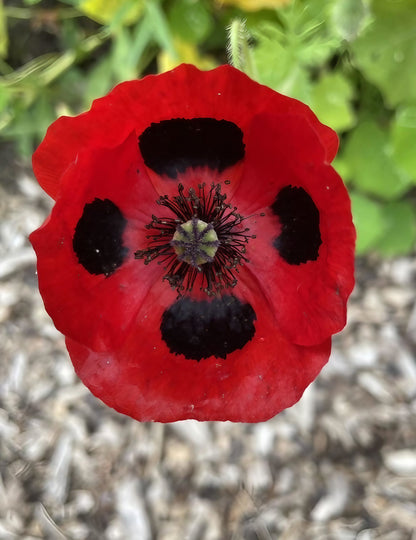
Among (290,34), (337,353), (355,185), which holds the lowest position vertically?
(337,353)

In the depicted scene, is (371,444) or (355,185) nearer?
(371,444)

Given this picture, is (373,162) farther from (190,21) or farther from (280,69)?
(190,21)

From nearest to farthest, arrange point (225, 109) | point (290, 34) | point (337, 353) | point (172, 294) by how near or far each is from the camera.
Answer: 1. point (225, 109)
2. point (172, 294)
3. point (290, 34)
4. point (337, 353)

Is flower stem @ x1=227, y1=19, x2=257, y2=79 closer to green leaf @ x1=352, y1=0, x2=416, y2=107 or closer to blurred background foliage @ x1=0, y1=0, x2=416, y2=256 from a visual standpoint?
blurred background foliage @ x1=0, y1=0, x2=416, y2=256

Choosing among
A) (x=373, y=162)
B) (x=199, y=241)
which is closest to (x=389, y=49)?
(x=373, y=162)

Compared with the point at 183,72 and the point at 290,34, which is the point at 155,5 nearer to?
the point at 290,34

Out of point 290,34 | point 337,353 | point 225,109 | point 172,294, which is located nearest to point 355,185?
point 337,353
